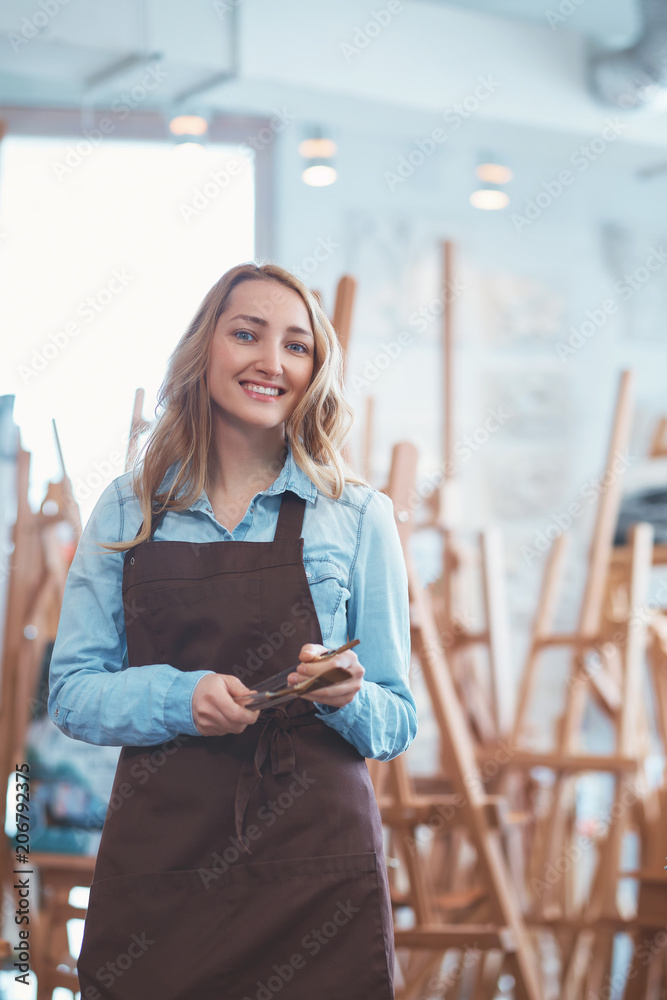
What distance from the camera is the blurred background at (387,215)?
420 centimetres

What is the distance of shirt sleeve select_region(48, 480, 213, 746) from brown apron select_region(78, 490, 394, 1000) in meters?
0.04

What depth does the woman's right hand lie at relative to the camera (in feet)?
4.06

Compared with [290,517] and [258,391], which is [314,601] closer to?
[290,517]

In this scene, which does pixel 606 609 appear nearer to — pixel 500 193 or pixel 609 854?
pixel 609 854

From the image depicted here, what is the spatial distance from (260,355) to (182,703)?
0.50 metres

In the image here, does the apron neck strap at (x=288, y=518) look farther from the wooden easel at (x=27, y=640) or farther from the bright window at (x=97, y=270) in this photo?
the bright window at (x=97, y=270)

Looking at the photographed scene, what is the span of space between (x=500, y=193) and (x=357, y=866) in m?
4.36

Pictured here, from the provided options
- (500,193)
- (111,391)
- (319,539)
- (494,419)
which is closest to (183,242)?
(111,391)

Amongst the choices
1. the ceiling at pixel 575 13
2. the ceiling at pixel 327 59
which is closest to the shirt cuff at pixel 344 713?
the ceiling at pixel 327 59

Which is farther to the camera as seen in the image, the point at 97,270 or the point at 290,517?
the point at 97,270

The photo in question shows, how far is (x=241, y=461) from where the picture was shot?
5.01 feet

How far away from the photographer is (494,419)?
5633 mm

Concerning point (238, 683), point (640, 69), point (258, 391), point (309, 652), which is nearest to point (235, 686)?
point (238, 683)

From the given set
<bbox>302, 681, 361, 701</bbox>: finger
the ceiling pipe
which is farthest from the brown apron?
the ceiling pipe
